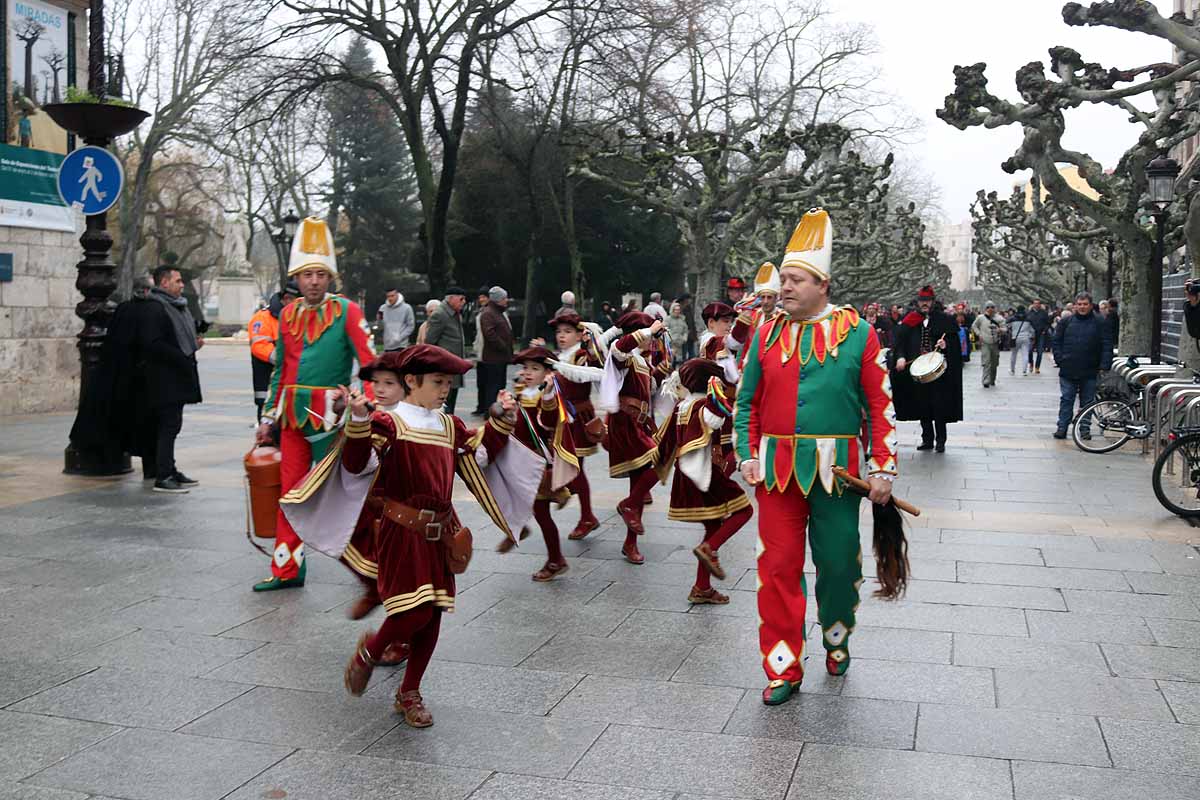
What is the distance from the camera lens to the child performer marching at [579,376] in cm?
780

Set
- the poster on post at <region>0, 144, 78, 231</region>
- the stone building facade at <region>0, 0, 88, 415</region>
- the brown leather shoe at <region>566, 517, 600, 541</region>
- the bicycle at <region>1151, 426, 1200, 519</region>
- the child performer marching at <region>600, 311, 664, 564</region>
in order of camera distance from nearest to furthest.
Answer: the child performer marching at <region>600, 311, 664, 564</region> < the brown leather shoe at <region>566, 517, 600, 541</region> < the bicycle at <region>1151, 426, 1200, 519</region> < the poster on post at <region>0, 144, 78, 231</region> < the stone building facade at <region>0, 0, 88, 415</region>

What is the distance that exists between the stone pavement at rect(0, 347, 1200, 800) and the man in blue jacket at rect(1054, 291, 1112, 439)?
6.72m

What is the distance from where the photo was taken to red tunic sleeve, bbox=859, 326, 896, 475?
505cm

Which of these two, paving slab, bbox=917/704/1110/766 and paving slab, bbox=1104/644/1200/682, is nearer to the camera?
paving slab, bbox=917/704/1110/766

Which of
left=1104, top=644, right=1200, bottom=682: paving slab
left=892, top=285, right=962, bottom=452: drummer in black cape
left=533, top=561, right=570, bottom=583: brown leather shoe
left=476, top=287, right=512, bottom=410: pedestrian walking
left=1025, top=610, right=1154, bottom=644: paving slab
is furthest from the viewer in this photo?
left=476, top=287, right=512, bottom=410: pedestrian walking

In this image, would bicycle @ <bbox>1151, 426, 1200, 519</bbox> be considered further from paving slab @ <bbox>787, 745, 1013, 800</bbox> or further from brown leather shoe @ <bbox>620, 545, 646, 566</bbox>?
paving slab @ <bbox>787, 745, 1013, 800</bbox>

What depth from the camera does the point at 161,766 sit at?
13.9 ft

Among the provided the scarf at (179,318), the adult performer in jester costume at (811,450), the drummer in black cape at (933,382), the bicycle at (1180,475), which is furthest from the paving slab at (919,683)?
the drummer in black cape at (933,382)

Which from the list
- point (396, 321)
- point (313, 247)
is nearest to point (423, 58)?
point (396, 321)

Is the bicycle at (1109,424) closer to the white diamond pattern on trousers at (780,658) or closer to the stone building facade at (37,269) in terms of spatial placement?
the white diamond pattern on trousers at (780,658)

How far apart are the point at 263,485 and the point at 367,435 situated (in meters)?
1.76

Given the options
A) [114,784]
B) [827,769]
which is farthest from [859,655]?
[114,784]

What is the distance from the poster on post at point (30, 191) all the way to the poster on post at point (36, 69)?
198 millimetres

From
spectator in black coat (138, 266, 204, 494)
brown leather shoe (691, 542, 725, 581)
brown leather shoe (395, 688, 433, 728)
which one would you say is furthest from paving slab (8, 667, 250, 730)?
spectator in black coat (138, 266, 204, 494)
